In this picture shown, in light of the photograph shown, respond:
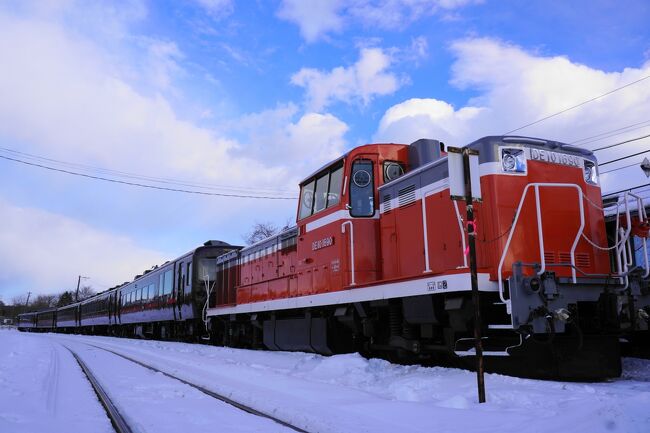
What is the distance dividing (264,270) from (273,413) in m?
7.47

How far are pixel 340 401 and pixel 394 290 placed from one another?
1964 millimetres

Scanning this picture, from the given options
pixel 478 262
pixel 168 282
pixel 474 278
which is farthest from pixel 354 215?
pixel 168 282

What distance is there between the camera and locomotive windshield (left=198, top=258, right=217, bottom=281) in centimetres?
1744

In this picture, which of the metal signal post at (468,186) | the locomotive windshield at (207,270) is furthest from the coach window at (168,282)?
the metal signal post at (468,186)

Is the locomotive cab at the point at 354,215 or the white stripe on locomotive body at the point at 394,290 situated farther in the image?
the locomotive cab at the point at 354,215

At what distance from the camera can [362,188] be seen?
856cm

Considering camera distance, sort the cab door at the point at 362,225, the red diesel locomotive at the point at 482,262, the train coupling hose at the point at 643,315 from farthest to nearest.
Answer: the cab door at the point at 362,225
the train coupling hose at the point at 643,315
the red diesel locomotive at the point at 482,262

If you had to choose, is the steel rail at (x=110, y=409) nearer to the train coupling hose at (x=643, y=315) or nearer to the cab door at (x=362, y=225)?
the cab door at (x=362, y=225)

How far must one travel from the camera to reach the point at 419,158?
8.46 m

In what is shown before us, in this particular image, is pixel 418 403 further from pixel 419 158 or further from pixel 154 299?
pixel 154 299

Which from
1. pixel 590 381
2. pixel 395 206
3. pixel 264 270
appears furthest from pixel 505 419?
pixel 264 270

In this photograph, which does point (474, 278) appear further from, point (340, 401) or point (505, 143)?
point (505, 143)

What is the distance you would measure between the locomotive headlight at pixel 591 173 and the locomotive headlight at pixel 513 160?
3.81 ft

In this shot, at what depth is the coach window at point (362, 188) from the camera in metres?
8.52
